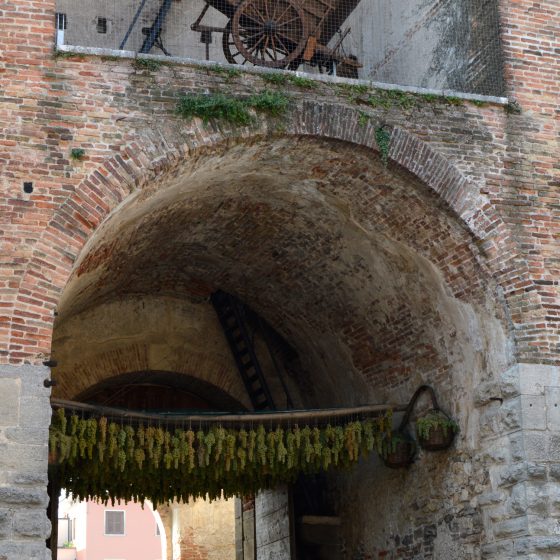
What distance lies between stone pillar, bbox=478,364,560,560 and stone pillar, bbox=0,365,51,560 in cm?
391

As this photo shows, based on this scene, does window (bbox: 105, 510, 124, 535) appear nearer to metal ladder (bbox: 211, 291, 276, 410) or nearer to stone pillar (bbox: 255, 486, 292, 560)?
stone pillar (bbox: 255, 486, 292, 560)

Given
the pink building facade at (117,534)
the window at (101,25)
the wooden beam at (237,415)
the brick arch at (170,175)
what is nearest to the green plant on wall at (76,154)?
the brick arch at (170,175)

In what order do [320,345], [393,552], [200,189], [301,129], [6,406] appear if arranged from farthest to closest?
1. [320,345]
2. [393,552]
3. [200,189]
4. [301,129]
5. [6,406]

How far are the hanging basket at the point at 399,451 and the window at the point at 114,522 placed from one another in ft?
101

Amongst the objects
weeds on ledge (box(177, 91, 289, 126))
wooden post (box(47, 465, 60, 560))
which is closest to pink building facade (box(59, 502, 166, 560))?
wooden post (box(47, 465, 60, 560))

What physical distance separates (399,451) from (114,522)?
31.2 meters

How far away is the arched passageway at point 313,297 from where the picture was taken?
31.7 feet

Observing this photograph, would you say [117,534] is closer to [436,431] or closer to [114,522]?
[114,522]

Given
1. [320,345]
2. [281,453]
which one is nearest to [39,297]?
[281,453]

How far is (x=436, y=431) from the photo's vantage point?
396 inches

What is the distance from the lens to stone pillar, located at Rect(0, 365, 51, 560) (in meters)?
7.60

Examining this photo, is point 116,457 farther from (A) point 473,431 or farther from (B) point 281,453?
(A) point 473,431

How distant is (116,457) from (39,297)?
1.94 meters

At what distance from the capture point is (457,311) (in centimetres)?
1002
